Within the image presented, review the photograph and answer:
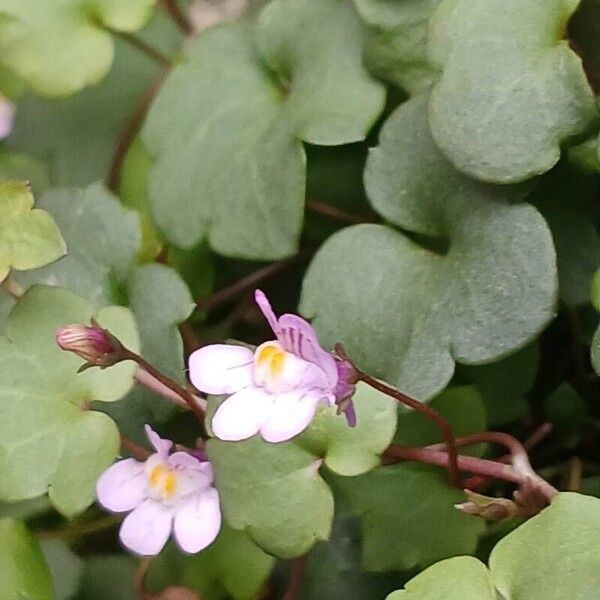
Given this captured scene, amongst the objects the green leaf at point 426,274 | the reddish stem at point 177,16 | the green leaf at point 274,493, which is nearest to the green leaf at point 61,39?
the reddish stem at point 177,16

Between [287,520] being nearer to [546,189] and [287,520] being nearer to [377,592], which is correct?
[377,592]

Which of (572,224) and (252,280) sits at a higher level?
(572,224)

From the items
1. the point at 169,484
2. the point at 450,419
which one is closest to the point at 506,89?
the point at 450,419

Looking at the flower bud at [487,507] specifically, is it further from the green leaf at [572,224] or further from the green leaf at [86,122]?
the green leaf at [86,122]

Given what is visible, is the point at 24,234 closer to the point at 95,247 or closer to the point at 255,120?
the point at 95,247

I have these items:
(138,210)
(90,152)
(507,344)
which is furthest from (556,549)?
(90,152)

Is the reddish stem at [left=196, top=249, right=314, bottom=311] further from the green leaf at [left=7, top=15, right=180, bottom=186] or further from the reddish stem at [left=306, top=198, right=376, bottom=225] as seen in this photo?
the green leaf at [left=7, top=15, right=180, bottom=186]
